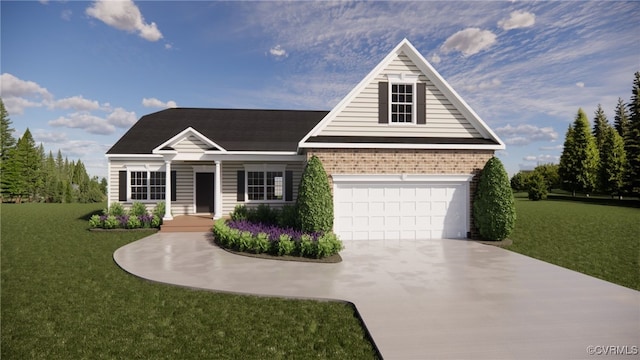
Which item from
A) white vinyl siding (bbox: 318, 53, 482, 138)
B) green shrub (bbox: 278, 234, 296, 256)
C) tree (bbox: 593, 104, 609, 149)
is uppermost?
tree (bbox: 593, 104, 609, 149)

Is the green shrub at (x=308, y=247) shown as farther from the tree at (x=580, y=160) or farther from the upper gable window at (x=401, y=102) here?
the tree at (x=580, y=160)

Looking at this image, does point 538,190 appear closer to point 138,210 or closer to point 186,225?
point 186,225

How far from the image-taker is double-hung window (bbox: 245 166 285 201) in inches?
713

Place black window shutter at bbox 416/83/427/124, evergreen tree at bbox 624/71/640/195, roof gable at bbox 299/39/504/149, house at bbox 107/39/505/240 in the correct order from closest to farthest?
1. house at bbox 107/39/505/240
2. roof gable at bbox 299/39/504/149
3. black window shutter at bbox 416/83/427/124
4. evergreen tree at bbox 624/71/640/195

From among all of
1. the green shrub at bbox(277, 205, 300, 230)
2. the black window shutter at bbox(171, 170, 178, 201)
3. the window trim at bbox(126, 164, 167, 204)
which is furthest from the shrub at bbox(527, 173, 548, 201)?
the window trim at bbox(126, 164, 167, 204)

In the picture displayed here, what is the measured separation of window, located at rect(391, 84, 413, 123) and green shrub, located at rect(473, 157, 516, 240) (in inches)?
147

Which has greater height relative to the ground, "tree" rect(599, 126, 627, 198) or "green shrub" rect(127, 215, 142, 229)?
"tree" rect(599, 126, 627, 198)

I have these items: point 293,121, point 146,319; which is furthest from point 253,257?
point 293,121

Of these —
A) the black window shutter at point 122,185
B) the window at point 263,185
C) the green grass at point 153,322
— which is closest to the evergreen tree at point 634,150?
the window at point 263,185

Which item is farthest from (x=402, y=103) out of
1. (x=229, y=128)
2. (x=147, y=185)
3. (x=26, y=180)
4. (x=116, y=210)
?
(x=26, y=180)

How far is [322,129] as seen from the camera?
13547 mm

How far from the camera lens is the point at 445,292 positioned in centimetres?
717

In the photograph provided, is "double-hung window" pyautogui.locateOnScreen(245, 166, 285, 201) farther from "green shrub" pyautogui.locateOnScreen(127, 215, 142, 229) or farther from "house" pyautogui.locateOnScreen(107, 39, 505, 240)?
"green shrub" pyautogui.locateOnScreen(127, 215, 142, 229)

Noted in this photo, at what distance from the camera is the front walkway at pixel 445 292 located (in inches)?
198
